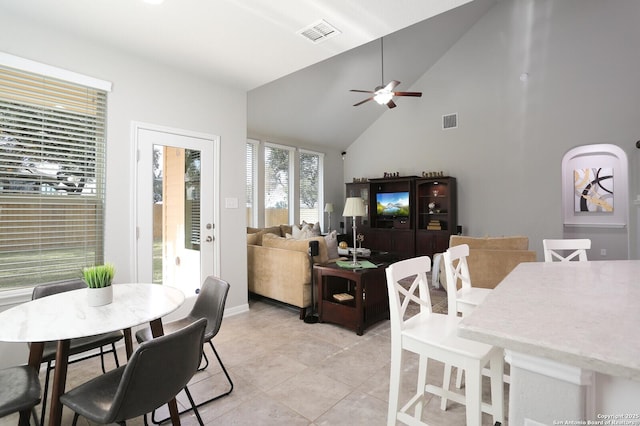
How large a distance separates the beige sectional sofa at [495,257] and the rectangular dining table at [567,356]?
3.15 m

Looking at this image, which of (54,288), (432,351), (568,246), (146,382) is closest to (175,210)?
(54,288)

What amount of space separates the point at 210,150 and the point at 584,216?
7152mm

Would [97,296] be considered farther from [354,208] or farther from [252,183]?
[252,183]

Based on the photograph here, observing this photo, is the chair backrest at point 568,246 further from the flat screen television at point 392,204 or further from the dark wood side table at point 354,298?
the flat screen television at point 392,204

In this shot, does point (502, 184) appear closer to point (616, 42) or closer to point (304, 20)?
point (616, 42)

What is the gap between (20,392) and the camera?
1.42m

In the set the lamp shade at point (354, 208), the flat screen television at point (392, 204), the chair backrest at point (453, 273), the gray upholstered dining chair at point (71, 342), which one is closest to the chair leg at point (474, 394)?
the chair backrest at point (453, 273)

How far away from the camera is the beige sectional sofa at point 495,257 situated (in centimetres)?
376

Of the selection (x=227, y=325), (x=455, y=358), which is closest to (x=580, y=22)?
(x=455, y=358)

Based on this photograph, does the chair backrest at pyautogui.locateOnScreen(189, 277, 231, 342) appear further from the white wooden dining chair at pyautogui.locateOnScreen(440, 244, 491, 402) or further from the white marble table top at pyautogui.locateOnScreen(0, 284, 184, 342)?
the white wooden dining chair at pyautogui.locateOnScreen(440, 244, 491, 402)

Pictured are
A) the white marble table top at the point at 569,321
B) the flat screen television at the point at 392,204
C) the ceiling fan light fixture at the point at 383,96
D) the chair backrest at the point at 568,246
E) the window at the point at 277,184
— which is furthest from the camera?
the flat screen television at the point at 392,204

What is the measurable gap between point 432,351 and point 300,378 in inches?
51.3

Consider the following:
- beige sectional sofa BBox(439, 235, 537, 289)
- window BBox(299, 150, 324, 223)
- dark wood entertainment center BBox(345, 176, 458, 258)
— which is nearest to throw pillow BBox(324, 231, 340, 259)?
beige sectional sofa BBox(439, 235, 537, 289)

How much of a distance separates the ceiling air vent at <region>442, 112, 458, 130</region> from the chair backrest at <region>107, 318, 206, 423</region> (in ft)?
23.2
